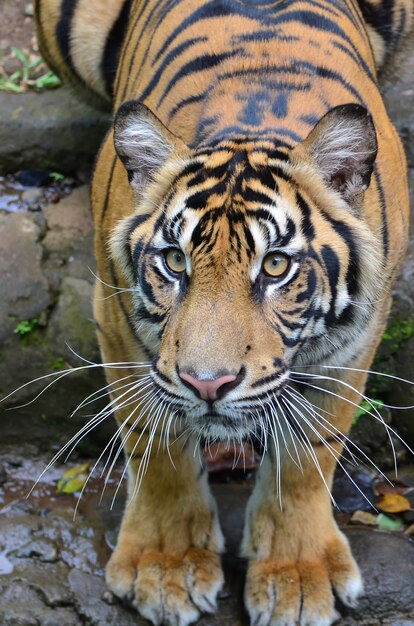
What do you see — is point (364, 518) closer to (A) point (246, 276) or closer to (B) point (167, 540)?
(B) point (167, 540)

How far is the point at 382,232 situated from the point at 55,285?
1591 millimetres

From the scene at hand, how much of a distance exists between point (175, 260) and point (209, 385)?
1.19 ft

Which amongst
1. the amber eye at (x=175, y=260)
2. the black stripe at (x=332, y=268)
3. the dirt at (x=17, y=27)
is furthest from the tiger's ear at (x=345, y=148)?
the dirt at (x=17, y=27)

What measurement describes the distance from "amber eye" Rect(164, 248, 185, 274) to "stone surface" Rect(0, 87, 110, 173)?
211 centimetres

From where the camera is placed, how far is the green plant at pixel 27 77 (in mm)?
4691

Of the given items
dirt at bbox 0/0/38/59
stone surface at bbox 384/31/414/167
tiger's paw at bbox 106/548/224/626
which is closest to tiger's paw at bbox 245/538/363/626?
tiger's paw at bbox 106/548/224/626

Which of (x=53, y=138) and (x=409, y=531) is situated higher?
(x=53, y=138)

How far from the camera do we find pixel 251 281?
2.25m

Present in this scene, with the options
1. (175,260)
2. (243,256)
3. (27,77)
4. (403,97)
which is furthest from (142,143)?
(27,77)

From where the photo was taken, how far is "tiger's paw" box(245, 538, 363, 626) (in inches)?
114

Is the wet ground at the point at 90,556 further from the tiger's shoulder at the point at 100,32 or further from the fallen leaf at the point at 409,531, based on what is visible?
the tiger's shoulder at the point at 100,32

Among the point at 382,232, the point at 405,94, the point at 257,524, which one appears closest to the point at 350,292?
the point at 382,232

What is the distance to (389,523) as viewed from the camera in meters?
3.39

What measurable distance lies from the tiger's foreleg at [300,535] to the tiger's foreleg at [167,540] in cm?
14
